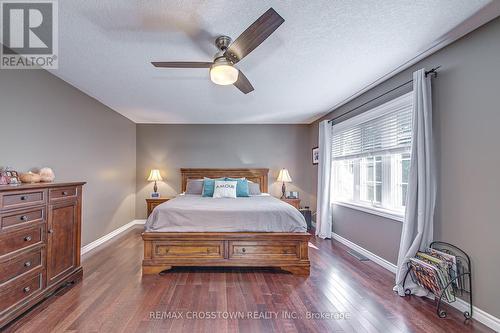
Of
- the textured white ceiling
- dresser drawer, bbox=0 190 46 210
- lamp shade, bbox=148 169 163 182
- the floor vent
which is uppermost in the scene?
the textured white ceiling

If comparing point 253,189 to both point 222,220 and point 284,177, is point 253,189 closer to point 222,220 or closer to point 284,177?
point 284,177

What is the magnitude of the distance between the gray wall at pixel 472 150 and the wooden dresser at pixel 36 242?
12.3 feet

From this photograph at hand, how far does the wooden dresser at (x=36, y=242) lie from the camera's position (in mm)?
1751

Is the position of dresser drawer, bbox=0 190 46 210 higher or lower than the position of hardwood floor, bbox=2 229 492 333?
higher

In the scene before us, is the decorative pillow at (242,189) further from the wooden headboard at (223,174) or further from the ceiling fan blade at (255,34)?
the ceiling fan blade at (255,34)

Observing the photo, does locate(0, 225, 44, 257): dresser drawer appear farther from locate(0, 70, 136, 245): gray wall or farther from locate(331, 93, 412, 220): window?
locate(331, 93, 412, 220): window

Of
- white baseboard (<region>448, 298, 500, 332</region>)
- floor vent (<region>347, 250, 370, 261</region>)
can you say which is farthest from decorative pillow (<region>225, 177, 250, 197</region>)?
white baseboard (<region>448, 298, 500, 332</region>)

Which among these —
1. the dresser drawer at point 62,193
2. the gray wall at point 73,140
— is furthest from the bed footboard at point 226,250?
the gray wall at point 73,140

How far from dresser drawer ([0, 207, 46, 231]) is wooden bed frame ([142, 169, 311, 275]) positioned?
980 mm

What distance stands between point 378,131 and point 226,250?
2.57 m

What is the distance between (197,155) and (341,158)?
314cm

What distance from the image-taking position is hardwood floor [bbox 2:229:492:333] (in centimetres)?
181

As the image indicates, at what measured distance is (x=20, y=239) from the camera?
1.88 meters

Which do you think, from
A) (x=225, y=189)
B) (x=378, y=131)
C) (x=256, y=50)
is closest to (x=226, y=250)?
(x=225, y=189)
